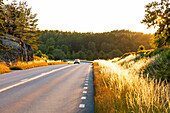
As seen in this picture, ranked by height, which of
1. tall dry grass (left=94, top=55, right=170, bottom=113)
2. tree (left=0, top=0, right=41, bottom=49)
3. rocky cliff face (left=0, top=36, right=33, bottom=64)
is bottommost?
tall dry grass (left=94, top=55, right=170, bottom=113)

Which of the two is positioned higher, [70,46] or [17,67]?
[70,46]

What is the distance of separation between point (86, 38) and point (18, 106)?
606 ft

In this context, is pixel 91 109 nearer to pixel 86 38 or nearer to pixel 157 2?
pixel 157 2

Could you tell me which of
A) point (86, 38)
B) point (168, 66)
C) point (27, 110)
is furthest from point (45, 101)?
point (86, 38)

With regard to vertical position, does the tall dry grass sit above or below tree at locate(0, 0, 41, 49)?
below

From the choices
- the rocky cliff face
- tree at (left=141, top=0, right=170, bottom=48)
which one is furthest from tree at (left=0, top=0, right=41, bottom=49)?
tree at (left=141, top=0, right=170, bottom=48)

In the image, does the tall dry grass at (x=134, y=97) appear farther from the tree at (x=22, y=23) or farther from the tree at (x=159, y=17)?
the tree at (x=22, y=23)

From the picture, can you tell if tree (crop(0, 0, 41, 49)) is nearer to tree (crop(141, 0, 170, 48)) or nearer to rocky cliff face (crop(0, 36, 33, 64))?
rocky cliff face (crop(0, 36, 33, 64))

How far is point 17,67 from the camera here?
65.0ft

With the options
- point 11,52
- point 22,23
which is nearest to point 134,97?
point 11,52

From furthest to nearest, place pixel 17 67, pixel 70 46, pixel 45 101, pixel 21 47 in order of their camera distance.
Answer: pixel 70 46
pixel 21 47
pixel 17 67
pixel 45 101

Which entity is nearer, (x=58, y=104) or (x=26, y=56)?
(x=58, y=104)

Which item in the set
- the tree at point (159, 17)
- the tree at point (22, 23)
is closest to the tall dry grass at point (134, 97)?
the tree at point (159, 17)

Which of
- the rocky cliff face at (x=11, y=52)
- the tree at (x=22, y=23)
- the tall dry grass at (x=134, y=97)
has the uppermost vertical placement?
the tree at (x=22, y=23)
